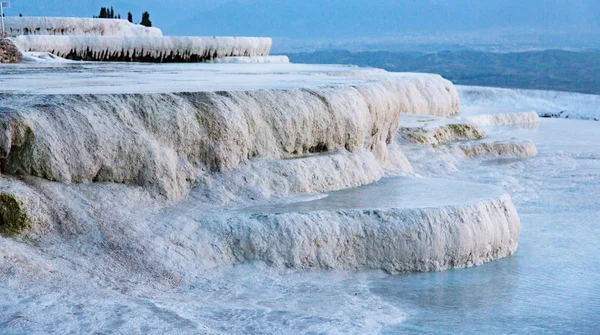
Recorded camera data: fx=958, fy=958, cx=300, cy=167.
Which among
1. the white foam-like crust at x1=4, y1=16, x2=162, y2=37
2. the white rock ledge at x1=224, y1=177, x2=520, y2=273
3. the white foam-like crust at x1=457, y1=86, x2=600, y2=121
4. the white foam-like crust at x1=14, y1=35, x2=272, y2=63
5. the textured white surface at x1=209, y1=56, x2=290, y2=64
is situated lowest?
the white foam-like crust at x1=457, y1=86, x2=600, y2=121

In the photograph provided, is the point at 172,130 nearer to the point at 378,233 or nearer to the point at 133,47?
the point at 378,233

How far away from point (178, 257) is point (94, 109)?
1.56 m

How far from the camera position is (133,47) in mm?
21828

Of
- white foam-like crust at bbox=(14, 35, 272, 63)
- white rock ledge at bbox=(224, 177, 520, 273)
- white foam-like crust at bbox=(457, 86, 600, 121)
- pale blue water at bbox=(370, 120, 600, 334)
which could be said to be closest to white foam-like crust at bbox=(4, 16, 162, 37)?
white foam-like crust at bbox=(14, 35, 272, 63)

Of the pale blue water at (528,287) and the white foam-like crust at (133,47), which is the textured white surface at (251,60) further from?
the pale blue water at (528,287)

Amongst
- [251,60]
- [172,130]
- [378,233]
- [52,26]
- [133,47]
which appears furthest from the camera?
[52,26]

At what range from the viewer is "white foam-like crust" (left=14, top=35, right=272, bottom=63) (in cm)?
2102

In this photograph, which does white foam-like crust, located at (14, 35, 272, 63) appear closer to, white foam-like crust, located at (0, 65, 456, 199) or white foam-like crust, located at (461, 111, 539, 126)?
white foam-like crust, located at (461, 111, 539, 126)

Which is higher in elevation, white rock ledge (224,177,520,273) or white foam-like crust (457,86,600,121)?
white rock ledge (224,177,520,273)

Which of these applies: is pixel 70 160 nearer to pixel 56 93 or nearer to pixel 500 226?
pixel 56 93

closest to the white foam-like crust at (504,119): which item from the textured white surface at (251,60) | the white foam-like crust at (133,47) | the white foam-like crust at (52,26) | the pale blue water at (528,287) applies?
the textured white surface at (251,60)

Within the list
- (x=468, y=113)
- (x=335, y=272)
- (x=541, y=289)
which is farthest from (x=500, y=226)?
(x=468, y=113)

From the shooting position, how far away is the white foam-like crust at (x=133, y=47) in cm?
2102

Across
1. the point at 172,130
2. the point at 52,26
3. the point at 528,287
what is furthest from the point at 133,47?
the point at 528,287
